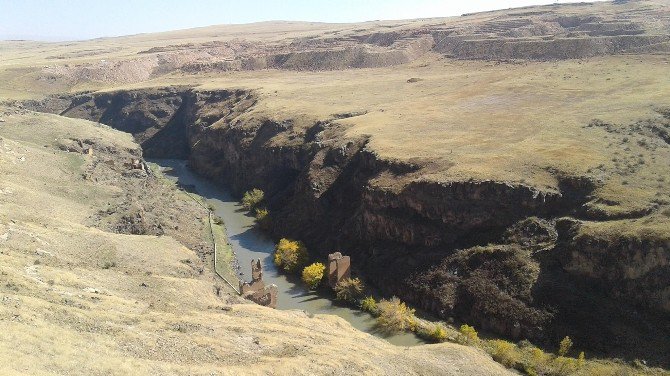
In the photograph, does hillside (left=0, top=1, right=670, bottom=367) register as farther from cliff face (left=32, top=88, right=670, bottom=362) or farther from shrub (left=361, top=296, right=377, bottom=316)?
shrub (left=361, top=296, right=377, bottom=316)

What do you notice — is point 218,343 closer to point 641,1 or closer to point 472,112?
point 472,112

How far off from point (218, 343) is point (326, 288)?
30041 millimetres

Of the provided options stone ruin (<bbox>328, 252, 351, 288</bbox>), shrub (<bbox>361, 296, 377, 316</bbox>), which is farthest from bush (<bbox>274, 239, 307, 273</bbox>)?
shrub (<bbox>361, 296, 377, 316</bbox>)

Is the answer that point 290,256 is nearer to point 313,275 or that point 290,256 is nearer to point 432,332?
point 313,275

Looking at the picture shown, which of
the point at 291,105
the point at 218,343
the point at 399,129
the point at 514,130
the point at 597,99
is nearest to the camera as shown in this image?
the point at 218,343

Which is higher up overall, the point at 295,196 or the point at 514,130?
the point at 514,130

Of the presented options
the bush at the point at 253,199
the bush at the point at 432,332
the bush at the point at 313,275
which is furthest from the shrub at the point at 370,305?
the bush at the point at 253,199

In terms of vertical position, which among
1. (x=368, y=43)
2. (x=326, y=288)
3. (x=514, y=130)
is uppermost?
(x=368, y=43)

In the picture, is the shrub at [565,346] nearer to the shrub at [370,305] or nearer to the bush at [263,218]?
the shrub at [370,305]

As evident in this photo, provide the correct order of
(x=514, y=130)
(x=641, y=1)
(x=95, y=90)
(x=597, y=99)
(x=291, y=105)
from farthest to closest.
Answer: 1. (x=641, y=1)
2. (x=95, y=90)
3. (x=291, y=105)
4. (x=597, y=99)
5. (x=514, y=130)

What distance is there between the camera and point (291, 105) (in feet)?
363

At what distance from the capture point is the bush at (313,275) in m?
62.0

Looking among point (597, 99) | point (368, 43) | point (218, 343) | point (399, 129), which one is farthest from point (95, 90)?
point (218, 343)

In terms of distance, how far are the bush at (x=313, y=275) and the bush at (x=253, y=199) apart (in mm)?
27962
